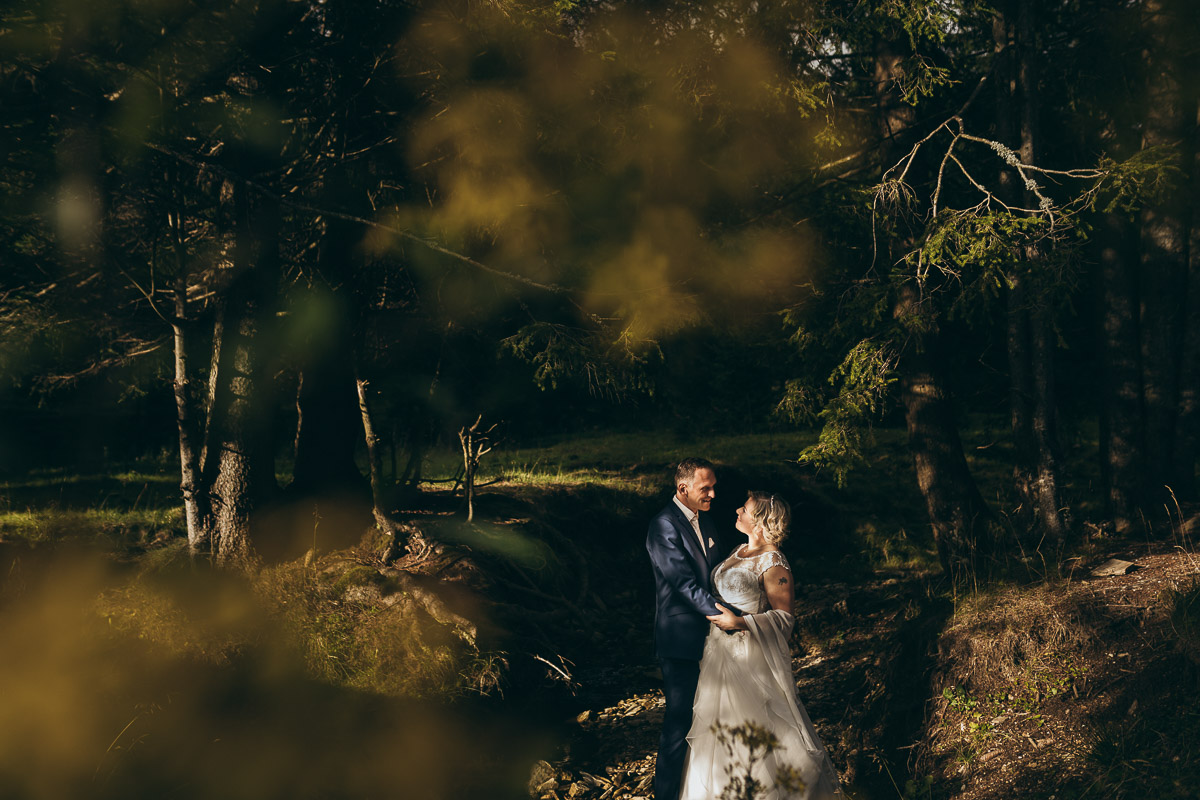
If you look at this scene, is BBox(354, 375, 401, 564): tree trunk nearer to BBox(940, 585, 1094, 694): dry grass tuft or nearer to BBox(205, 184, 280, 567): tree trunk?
BBox(205, 184, 280, 567): tree trunk

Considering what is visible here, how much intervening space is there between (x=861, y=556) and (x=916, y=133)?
19.8ft

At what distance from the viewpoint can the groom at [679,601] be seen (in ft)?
15.3

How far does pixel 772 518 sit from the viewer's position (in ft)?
14.8

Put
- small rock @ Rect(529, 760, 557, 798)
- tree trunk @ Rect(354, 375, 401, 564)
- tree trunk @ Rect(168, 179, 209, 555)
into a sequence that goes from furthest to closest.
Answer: tree trunk @ Rect(354, 375, 401, 564) < tree trunk @ Rect(168, 179, 209, 555) < small rock @ Rect(529, 760, 557, 798)

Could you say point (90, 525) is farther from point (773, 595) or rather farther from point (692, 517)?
point (773, 595)

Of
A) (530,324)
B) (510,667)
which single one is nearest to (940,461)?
(530,324)

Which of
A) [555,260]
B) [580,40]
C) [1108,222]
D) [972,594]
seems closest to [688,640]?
[972,594]

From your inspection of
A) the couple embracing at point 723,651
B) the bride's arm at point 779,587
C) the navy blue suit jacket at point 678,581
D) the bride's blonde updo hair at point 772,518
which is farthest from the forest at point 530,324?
the bride's blonde updo hair at point 772,518

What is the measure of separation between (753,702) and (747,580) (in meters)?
0.65

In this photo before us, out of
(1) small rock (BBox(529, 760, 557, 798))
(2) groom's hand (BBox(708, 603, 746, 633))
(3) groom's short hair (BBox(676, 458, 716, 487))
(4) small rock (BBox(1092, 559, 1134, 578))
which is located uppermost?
(3) groom's short hair (BBox(676, 458, 716, 487))

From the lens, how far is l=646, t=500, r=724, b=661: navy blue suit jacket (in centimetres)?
463

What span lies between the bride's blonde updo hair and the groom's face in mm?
281

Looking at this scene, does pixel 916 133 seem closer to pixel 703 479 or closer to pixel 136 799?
pixel 703 479

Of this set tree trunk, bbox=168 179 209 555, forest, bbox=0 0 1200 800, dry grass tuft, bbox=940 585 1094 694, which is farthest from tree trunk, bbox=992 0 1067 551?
tree trunk, bbox=168 179 209 555
